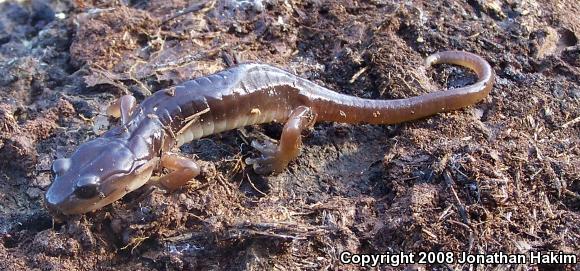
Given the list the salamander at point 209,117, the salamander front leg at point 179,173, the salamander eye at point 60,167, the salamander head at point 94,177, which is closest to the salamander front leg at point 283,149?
the salamander at point 209,117

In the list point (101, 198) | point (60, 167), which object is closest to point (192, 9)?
point (60, 167)

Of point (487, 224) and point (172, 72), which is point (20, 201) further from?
point (487, 224)

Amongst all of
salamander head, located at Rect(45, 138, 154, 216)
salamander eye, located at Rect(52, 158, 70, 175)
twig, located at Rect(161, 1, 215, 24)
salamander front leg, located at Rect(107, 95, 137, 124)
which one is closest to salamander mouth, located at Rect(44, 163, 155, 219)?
salamander head, located at Rect(45, 138, 154, 216)

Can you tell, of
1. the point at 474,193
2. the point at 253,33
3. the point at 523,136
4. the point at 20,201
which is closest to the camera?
the point at 474,193

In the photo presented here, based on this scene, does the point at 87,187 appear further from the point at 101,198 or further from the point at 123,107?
the point at 123,107

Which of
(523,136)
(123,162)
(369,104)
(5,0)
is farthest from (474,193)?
(5,0)

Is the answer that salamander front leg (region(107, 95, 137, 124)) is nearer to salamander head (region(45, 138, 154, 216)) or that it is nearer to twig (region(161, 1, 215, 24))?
salamander head (region(45, 138, 154, 216))
